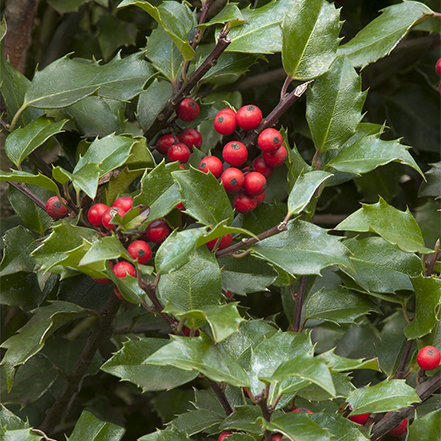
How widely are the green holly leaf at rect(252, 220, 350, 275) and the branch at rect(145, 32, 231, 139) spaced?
0.65 ft

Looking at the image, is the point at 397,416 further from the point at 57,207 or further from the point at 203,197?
the point at 57,207

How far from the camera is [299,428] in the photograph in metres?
0.71

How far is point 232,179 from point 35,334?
26 cm

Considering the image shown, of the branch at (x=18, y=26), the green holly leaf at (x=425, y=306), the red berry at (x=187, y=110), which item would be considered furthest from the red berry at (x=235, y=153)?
the branch at (x=18, y=26)

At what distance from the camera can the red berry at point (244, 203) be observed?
2.91ft

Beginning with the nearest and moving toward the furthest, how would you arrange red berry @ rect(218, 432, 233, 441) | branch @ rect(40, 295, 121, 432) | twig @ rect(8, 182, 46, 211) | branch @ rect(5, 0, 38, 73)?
red berry @ rect(218, 432, 233, 441)
twig @ rect(8, 182, 46, 211)
branch @ rect(40, 295, 121, 432)
branch @ rect(5, 0, 38, 73)

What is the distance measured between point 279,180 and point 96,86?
1.46 ft

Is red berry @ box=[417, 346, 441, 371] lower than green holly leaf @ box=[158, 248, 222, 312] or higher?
lower

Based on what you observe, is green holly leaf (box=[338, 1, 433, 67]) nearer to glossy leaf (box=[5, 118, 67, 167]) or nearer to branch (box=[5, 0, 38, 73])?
glossy leaf (box=[5, 118, 67, 167])

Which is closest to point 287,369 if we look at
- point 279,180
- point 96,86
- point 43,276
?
point 43,276

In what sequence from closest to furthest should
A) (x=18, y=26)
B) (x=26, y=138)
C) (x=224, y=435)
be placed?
1. (x=224, y=435)
2. (x=26, y=138)
3. (x=18, y=26)

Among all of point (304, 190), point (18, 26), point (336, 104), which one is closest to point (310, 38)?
point (336, 104)

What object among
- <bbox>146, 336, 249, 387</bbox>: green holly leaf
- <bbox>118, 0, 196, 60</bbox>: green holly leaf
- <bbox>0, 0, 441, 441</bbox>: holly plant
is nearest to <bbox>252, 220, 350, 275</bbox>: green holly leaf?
<bbox>0, 0, 441, 441</bbox>: holly plant

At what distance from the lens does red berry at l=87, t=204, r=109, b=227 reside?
0.83 m
